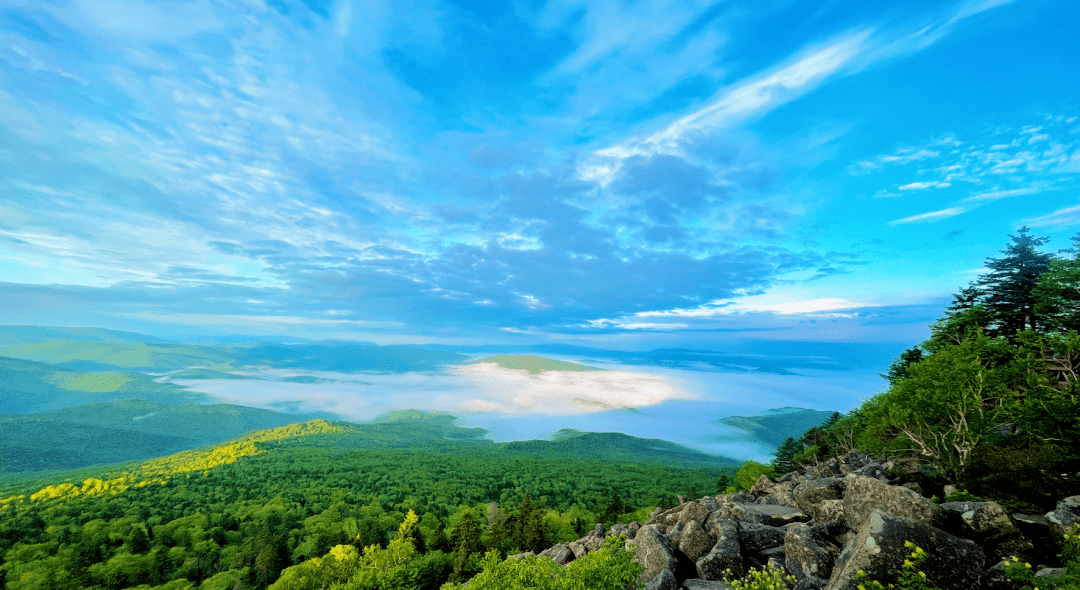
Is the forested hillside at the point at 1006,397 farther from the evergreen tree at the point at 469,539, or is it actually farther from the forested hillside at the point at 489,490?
the evergreen tree at the point at 469,539

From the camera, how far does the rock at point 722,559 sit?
18859 mm

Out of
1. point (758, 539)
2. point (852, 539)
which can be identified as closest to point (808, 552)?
point (852, 539)

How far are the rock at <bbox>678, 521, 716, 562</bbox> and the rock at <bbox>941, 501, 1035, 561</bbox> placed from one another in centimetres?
1048

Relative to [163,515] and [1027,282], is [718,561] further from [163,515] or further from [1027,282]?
[163,515]

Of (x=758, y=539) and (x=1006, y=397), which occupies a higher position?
(x=1006, y=397)

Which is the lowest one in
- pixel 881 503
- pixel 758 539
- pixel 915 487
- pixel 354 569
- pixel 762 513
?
pixel 354 569

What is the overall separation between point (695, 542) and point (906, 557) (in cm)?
1109

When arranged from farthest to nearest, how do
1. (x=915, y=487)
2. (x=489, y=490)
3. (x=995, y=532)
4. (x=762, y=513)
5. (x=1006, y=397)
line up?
(x=489, y=490), (x=1006, y=397), (x=915, y=487), (x=762, y=513), (x=995, y=532)

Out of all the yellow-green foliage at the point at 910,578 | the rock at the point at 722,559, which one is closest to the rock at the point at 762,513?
the rock at the point at 722,559

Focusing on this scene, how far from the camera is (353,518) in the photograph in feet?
407

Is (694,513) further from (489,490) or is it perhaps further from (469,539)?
(489,490)

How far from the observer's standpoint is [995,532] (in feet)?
49.2

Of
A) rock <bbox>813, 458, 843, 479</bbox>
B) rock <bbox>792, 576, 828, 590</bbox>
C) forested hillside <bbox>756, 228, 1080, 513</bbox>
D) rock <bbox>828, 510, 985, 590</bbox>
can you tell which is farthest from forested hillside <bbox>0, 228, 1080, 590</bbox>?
rock <bbox>828, 510, 985, 590</bbox>

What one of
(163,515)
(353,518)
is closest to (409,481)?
(353,518)
